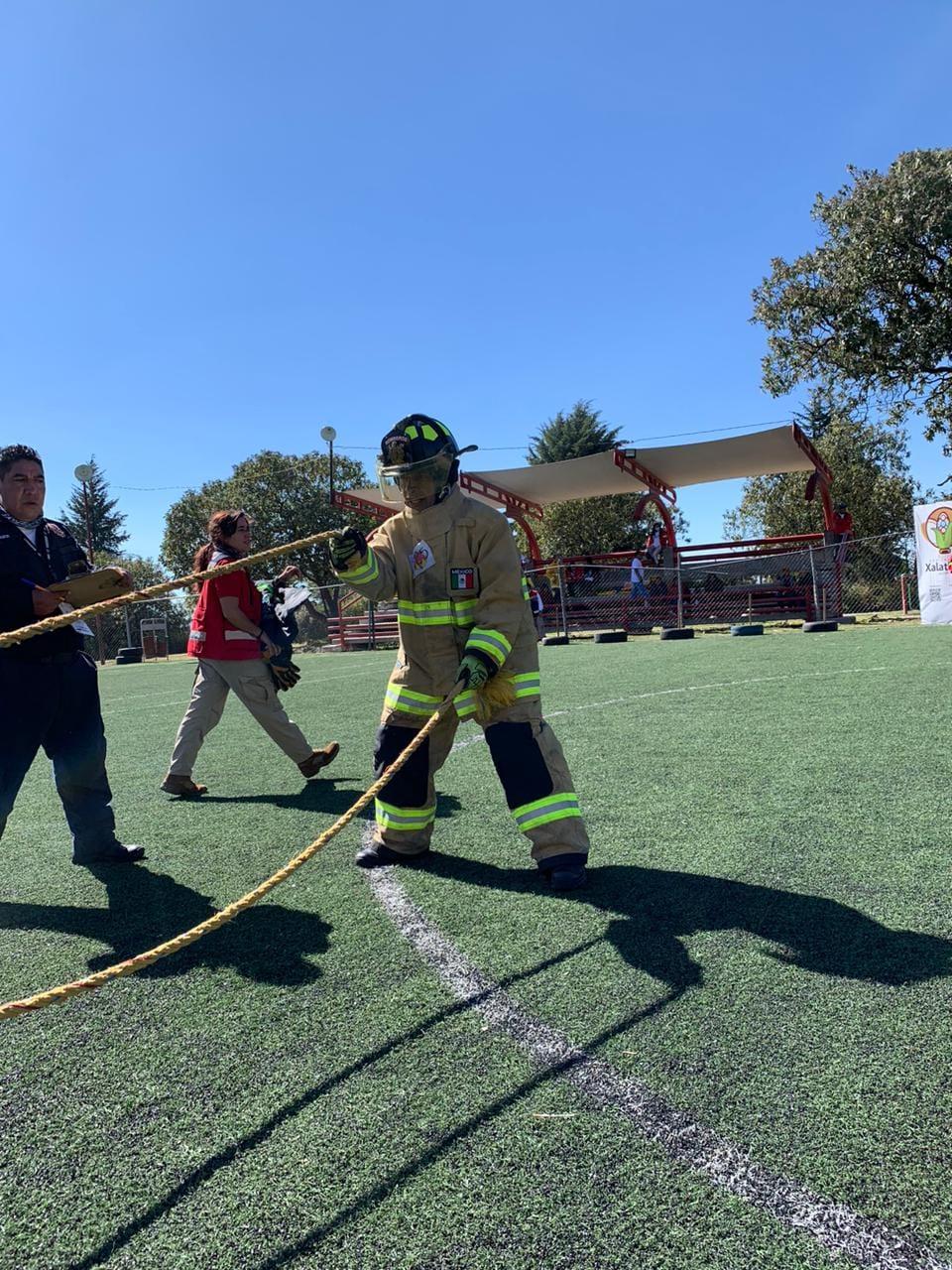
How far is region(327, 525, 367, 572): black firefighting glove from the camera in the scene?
3379 millimetres

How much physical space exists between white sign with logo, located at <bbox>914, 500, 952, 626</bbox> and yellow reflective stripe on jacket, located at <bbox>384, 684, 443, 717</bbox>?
13414 millimetres

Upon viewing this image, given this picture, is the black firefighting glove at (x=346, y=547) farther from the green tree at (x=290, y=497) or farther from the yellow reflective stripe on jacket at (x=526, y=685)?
the green tree at (x=290, y=497)

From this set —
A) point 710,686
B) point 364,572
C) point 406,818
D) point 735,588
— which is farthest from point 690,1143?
point 735,588

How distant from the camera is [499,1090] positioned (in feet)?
6.76

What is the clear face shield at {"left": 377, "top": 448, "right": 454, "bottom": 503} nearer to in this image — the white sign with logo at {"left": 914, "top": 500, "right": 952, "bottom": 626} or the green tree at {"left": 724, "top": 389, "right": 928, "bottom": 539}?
the white sign with logo at {"left": 914, "top": 500, "right": 952, "bottom": 626}

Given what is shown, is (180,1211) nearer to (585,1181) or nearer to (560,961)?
(585,1181)

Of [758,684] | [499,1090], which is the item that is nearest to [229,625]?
[499,1090]

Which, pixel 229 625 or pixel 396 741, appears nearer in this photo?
pixel 396 741

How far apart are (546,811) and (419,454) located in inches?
64.9

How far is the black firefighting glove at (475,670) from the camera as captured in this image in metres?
3.36

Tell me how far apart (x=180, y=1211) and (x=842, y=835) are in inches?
120

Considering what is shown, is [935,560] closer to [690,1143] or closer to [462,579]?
[462,579]

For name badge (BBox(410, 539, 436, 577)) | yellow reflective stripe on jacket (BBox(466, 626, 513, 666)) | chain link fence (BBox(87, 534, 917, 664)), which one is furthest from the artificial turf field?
chain link fence (BBox(87, 534, 917, 664))

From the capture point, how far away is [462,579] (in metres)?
3.65
